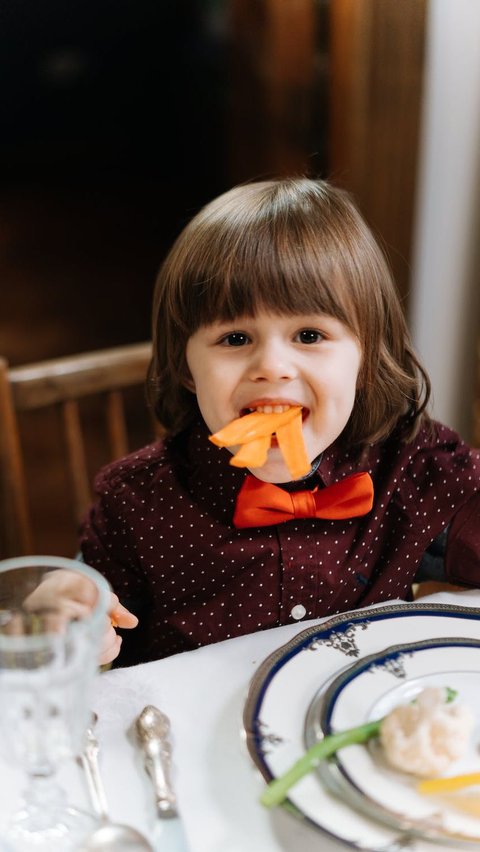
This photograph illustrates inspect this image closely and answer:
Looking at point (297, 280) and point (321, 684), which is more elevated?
point (297, 280)

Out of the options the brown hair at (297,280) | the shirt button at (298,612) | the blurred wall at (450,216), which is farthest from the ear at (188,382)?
the blurred wall at (450,216)

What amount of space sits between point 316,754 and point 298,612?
37 cm

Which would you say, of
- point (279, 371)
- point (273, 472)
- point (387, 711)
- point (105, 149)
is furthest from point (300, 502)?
point (105, 149)

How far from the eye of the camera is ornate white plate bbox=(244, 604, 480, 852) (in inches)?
24.0

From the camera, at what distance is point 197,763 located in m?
0.70

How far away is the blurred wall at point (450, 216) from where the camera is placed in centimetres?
212

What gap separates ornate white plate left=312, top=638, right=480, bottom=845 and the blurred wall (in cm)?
161

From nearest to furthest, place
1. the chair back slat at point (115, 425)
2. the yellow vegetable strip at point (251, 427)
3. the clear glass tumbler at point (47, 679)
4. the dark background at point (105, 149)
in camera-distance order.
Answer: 1. the clear glass tumbler at point (47, 679)
2. the yellow vegetable strip at point (251, 427)
3. the chair back slat at point (115, 425)
4. the dark background at point (105, 149)

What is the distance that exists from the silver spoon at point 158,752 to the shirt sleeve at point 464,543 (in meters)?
0.47

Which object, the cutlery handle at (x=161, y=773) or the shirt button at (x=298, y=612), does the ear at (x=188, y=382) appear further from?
the cutlery handle at (x=161, y=773)

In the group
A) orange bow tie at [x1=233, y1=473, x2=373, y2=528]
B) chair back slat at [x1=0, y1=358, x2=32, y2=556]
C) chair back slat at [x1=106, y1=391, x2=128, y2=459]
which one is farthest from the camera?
chair back slat at [x1=106, y1=391, x2=128, y2=459]

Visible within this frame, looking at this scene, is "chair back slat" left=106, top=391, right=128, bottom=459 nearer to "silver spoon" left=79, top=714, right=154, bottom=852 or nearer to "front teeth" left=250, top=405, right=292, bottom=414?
"front teeth" left=250, top=405, right=292, bottom=414

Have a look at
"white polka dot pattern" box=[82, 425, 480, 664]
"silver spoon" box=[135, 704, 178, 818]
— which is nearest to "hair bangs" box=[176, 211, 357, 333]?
"white polka dot pattern" box=[82, 425, 480, 664]

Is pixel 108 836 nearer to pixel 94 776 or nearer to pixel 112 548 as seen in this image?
pixel 94 776
